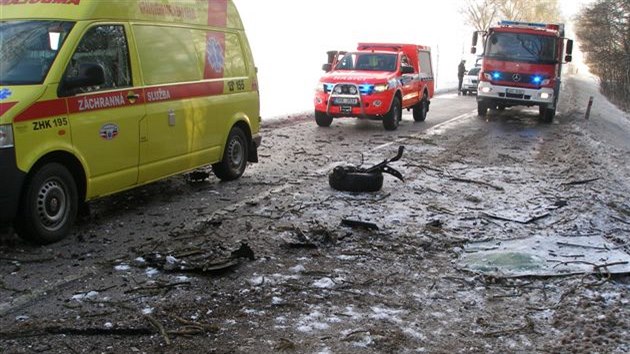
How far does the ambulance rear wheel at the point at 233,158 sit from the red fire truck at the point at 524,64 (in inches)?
453

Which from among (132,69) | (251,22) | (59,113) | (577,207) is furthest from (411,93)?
(251,22)

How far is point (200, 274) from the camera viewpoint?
503 centimetres

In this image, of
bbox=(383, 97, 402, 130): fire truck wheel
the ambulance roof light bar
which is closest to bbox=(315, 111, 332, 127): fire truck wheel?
bbox=(383, 97, 402, 130): fire truck wheel

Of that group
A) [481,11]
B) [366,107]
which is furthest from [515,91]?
[481,11]

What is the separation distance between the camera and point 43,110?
17.5 feet

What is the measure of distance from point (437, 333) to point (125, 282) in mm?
2489

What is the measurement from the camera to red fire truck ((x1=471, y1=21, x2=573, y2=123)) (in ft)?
58.0

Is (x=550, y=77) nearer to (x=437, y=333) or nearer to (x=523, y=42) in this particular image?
(x=523, y=42)

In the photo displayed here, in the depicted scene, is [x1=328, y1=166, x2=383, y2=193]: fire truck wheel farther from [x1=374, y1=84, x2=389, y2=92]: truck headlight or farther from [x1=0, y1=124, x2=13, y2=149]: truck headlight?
[x1=374, y1=84, x2=389, y2=92]: truck headlight

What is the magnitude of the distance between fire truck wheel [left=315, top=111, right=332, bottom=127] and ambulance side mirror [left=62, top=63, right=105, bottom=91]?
10.4 metres

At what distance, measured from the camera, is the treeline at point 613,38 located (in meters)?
37.3

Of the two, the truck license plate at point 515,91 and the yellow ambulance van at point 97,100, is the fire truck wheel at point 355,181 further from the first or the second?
the truck license plate at point 515,91

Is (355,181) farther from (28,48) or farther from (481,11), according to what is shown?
(481,11)

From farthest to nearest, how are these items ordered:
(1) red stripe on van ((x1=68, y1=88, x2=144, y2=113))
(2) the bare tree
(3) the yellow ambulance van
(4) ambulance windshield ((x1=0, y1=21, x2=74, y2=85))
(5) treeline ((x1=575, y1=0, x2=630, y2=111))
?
(2) the bare tree → (5) treeline ((x1=575, y1=0, x2=630, y2=111)) → (1) red stripe on van ((x1=68, y1=88, x2=144, y2=113)) → (4) ambulance windshield ((x1=0, y1=21, x2=74, y2=85)) → (3) the yellow ambulance van
